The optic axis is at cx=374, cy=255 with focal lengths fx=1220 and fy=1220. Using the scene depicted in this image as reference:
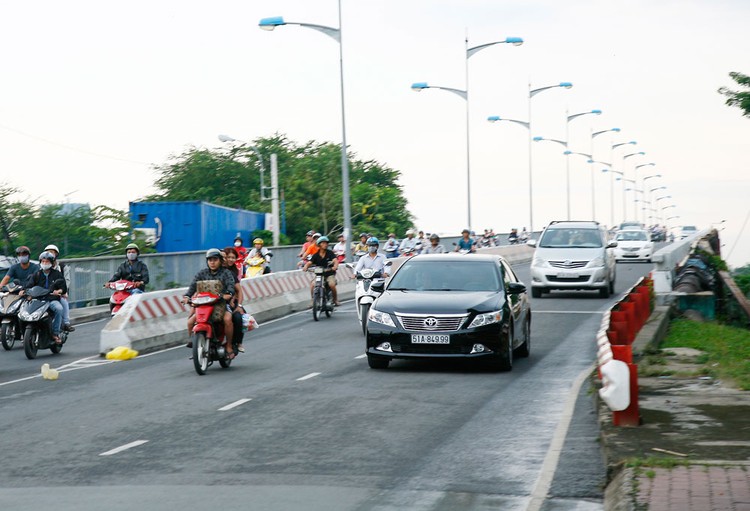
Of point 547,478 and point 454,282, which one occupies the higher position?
point 454,282

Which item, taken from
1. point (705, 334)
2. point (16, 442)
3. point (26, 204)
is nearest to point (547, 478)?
point (16, 442)

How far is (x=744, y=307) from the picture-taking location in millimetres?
25875

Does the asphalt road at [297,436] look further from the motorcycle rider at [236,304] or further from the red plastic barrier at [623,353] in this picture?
the red plastic barrier at [623,353]

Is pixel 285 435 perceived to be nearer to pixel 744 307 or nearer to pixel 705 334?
pixel 705 334

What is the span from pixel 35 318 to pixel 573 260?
16.0 metres

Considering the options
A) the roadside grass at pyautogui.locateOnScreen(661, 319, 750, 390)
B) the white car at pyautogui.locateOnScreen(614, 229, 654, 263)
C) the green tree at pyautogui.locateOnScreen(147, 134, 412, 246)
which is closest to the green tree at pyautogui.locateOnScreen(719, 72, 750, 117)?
the roadside grass at pyautogui.locateOnScreen(661, 319, 750, 390)

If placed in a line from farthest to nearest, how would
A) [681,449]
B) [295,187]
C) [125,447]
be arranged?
[295,187], [125,447], [681,449]

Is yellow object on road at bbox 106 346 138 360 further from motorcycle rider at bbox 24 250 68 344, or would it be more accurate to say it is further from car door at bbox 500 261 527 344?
car door at bbox 500 261 527 344

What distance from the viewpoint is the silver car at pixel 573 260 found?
3108 cm

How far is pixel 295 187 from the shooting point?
256 feet

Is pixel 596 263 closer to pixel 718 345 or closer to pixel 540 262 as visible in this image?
pixel 540 262

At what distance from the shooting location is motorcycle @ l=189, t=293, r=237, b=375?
1563 cm

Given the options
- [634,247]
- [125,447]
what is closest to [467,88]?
[634,247]

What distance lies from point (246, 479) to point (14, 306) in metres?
12.4
